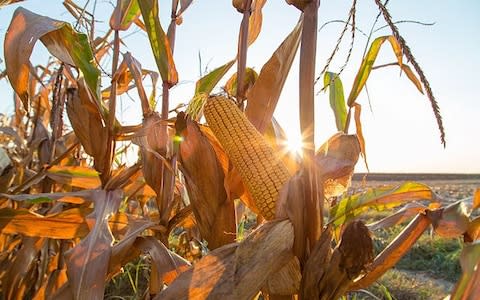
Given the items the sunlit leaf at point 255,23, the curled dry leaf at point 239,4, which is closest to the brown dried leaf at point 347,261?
the curled dry leaf at point 239,4

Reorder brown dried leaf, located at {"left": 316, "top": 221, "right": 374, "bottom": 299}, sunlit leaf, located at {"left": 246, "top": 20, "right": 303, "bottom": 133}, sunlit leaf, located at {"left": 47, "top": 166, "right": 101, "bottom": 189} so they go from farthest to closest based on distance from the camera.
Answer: sunlit leaf, located at {"left": 47, "top": 166, "right": 101, "bottom": 189} → sunlit leaf, located at {"left": 246, "top": 20, "right": 303, "bottom": 133} → brown dried leaf, located at {"left": 316, "top": 221, "right": 374, "bottom": 299}

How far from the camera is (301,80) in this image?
106 cm

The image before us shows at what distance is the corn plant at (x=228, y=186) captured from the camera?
1.06m

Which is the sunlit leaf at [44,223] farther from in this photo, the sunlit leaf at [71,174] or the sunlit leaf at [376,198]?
the sunlit leaf at [376,198]

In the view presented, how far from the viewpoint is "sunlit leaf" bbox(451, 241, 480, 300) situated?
106 centimetres

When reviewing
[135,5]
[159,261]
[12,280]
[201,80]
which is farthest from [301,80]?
[12,280]

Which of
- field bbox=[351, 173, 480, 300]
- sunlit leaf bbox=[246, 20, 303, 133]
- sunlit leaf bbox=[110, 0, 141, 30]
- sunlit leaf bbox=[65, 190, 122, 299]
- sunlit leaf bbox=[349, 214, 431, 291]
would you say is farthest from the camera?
field bbox=[351, 173, 480, 300]

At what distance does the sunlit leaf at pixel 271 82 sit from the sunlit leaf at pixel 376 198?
384 millimetres

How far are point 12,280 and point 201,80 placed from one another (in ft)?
4.85

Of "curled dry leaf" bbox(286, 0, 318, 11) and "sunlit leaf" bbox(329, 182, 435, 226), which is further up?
"curled dry leaf" bbox(286, 0, 318, 11)

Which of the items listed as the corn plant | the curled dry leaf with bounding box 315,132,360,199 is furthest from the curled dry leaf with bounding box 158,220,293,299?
the curled dry leaf with bounding box 315,132,360,199

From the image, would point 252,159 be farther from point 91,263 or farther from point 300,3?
point 91,263

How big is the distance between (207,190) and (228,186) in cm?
8

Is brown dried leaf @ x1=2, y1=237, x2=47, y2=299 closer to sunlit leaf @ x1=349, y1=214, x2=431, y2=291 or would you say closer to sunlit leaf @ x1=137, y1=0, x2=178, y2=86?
sunlit leaf @ x1=137, y1=0, x2=178, y2=86
